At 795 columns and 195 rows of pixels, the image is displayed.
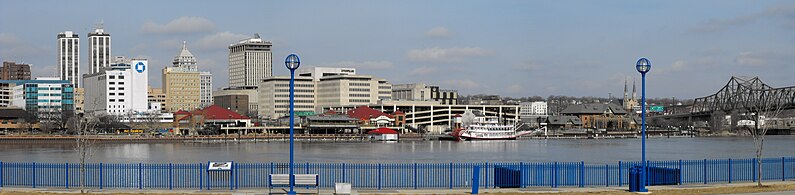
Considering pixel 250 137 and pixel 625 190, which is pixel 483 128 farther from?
pixel 625 190

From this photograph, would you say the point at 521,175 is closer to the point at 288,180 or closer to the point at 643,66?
the point at 643,66

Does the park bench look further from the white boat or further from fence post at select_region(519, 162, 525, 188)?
the white boat

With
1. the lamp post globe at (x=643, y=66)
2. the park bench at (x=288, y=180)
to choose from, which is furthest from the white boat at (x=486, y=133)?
the park bench at (x=288, y=180)

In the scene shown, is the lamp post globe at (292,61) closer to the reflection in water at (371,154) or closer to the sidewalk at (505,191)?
the sidewalk at (505,191)

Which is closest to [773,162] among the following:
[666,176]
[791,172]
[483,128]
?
[791,172]

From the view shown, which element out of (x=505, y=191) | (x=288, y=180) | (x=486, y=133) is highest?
(x=288, y=180)

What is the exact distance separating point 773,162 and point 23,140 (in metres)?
153

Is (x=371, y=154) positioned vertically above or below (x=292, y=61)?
below

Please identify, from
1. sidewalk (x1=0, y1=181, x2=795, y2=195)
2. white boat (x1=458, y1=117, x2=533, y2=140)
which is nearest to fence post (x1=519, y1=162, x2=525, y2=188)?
sidewalk (x1=0, y1=181, x2=795, y2=195)

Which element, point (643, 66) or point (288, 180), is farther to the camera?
point (643, 66)

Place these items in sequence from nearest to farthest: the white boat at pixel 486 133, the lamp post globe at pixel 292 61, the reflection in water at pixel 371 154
→ the lamp post globe at pixel 292 61
the reflection in water at pixel 371 154
the white boat at pixel 486 133

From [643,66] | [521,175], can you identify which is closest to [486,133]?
[521,175]

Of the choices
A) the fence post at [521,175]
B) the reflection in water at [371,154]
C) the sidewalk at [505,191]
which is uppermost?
the fence post at [521,175]

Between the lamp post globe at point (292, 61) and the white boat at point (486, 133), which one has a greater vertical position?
the lamp post globe at point (292, 61)
